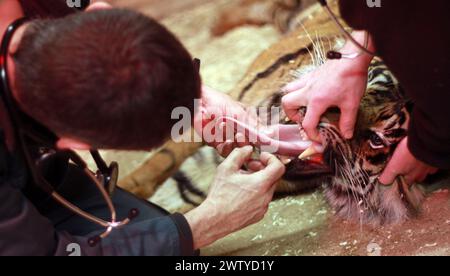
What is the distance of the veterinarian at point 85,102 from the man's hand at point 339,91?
16.8 inches

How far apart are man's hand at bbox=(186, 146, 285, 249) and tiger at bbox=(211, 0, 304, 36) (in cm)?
112

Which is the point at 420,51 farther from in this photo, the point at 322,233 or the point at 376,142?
the point at 322,233

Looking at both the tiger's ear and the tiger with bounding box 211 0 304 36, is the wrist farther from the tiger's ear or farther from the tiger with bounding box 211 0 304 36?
the tiger with bounding box 211 0 304 36

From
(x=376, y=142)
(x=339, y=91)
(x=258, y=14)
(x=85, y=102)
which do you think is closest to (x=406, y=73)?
(x=339, y=91)

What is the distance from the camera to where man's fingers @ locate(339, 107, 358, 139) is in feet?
4.73

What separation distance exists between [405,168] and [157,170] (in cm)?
93

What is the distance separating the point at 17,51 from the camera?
3.48ft

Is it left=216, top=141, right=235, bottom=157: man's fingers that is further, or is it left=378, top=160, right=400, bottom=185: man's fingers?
left=216, top=141, right=235, bottom=157: man's fingers

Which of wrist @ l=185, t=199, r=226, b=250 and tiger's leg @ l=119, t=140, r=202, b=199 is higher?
wrist @ l=185, t=199, r=226, b=250

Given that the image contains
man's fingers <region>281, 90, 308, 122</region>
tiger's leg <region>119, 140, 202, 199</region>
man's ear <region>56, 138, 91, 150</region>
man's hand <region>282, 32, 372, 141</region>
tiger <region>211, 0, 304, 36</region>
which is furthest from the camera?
tiger <region>211, 0, 304, 36</region>

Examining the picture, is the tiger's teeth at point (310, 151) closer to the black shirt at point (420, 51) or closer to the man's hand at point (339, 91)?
the man's hand at point (339, 91)

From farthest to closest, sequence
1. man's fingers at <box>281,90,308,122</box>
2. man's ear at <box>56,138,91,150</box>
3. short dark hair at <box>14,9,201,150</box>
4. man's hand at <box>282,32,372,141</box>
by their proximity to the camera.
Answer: man's fingers at <box>281,90,308,122</box>, man's hand at <box>282,32,372,141</box>, man's ear at <box>56,138,91,150</box>, short dark hair at <box>14,9,201,150</box>

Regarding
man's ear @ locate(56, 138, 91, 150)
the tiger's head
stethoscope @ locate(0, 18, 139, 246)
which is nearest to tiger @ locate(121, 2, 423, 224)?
the tiger's head

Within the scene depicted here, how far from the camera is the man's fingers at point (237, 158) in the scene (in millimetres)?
1470
